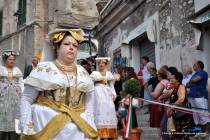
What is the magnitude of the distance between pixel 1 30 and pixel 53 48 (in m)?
26.0

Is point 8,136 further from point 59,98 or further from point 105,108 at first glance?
point 59,98

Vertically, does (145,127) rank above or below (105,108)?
below

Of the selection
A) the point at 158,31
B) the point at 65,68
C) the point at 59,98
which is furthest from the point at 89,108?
the point at 158,31

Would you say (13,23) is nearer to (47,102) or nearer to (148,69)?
(148,69)

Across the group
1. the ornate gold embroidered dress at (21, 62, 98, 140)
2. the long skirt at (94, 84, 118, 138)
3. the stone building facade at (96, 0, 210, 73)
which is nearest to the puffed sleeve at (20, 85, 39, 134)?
the ornate gold embroidered dress at (21, 62, 98, 140)

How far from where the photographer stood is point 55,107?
4.25m

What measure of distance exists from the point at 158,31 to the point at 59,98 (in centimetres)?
977

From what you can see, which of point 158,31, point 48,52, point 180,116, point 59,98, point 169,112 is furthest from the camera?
point 158,31

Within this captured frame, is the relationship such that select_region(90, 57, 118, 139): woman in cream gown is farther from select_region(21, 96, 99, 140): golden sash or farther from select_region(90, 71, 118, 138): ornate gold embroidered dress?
select_region(21, 96, 99, 140): golden sash

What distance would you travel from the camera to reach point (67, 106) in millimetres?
4301

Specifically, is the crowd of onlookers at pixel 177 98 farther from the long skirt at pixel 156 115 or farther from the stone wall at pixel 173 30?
the stone wall at pixel 173 30

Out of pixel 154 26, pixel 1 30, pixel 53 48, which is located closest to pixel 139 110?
pixel 154 26

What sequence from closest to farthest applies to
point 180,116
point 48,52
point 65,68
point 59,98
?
point 59,98 → point 65,68 → point 48,52 → point 180,116

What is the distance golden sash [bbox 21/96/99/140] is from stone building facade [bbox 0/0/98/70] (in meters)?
19.0
